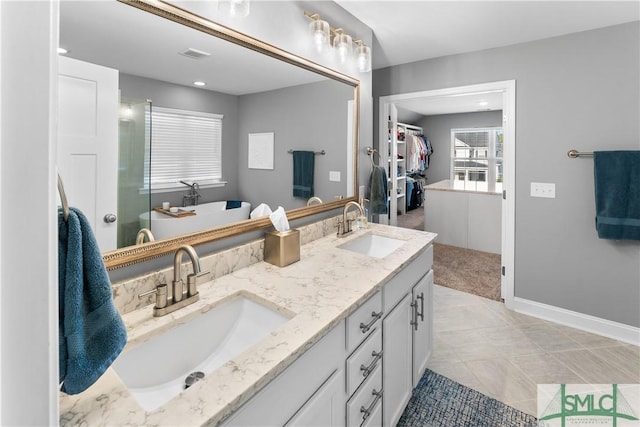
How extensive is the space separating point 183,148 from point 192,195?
7.4 inches

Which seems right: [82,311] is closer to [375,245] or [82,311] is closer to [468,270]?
[375,245]

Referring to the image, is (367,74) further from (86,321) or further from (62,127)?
(86,321)

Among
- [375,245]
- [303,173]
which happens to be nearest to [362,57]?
[303,173]

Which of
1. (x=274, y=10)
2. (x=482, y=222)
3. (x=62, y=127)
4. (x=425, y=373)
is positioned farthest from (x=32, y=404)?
(x=482, y=222)

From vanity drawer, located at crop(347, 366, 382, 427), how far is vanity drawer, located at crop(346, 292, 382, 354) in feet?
Result: 0.63

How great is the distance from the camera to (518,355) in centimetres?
228

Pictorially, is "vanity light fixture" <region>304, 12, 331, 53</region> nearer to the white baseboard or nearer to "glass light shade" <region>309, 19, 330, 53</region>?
"glass light shade" <region>309, 19, 330, 53</region>

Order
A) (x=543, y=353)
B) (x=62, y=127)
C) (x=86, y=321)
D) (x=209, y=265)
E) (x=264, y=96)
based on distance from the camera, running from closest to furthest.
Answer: (x=86, y=321) → (x=62, y=127) → (x=209, y=265) → (x=264, y=96) → (x=543, y=353)

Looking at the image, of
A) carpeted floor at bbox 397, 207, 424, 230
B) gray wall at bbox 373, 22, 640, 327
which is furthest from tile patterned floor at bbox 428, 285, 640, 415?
carpeted floor at bbox 397, 207, 424, 230

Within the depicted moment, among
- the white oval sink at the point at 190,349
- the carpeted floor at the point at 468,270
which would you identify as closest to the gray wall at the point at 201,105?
the white oval sink at the point at 190,349

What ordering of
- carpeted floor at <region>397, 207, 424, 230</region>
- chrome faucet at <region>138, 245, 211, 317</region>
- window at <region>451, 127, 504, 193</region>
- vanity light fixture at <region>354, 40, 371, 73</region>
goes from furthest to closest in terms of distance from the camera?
window at <region>451, 127, 504, 193</region>, carpeted floor at <region>397, 207, 424, 230</region>, vanity light fixture at <region>354, 40, 371, 73</region>, chrome faucet at <region>138, 245, 211, 317</region>

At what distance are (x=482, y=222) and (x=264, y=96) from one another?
3.99 metres

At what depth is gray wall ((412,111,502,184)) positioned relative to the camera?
7.23 meters

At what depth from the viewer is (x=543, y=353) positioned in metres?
2.30
